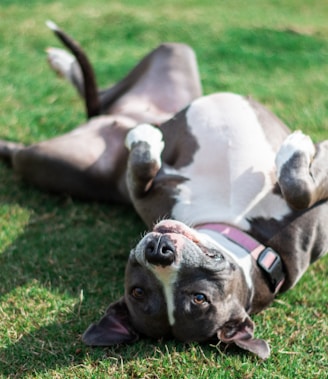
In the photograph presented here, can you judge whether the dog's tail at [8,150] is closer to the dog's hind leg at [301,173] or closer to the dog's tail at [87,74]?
the dog's tail at [87,74]

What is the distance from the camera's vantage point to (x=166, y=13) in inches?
324

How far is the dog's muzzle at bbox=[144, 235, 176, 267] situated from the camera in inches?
112

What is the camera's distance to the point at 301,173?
338cm

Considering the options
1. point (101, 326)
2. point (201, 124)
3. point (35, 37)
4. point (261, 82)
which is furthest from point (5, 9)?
point (101, 326)

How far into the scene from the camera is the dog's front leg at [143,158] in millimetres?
3641

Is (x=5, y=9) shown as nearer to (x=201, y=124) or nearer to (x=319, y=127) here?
(x=319, y=127)

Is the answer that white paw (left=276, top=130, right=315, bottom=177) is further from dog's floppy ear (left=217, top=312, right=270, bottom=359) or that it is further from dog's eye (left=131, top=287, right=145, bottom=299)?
dog's eye (left=131, top=287, right=145, bottom=299)

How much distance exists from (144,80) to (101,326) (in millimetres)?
2237

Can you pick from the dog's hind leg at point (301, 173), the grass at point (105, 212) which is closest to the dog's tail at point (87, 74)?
the grass at point (105, 212)

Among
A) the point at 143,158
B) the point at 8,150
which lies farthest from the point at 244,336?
the point at 8,150

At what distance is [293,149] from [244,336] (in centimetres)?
90

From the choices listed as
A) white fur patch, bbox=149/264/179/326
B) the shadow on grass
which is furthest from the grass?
white fur patch, bbox=149/264/179/326

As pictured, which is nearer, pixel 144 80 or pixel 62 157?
pixel 62 157

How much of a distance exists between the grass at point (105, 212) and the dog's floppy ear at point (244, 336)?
0.05 meters
